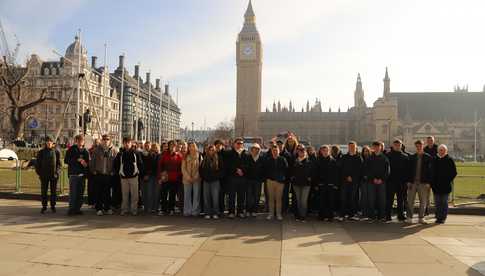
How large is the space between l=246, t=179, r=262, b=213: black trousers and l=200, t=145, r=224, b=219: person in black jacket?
79 centimetres

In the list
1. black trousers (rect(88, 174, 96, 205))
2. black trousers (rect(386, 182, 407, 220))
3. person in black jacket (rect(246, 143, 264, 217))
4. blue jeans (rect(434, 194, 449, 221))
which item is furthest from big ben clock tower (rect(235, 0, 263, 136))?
blue jeans (rect(434, 194, 449, 221))

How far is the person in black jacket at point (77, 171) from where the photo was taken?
10.2 metres

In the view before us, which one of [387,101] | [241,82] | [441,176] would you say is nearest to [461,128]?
[387,101]

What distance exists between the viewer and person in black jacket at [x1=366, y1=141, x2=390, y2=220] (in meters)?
10.3

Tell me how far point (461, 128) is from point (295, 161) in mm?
115785

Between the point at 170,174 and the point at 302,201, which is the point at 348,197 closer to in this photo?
the point at 302,201

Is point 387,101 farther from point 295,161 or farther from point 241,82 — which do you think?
point 295,161

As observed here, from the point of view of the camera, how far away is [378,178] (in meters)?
10.3

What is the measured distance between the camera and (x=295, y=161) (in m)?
10.4

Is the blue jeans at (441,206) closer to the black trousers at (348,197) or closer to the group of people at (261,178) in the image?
the group of people at (261,178)

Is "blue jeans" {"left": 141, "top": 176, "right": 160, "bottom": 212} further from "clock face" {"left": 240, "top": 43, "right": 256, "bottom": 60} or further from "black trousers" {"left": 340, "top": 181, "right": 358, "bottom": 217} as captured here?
"clock face" {"left": 240, "top": 43, "right": 256, "bottom": 60}

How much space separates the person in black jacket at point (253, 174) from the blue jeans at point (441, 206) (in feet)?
14.3

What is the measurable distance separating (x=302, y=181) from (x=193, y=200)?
279 centimetres

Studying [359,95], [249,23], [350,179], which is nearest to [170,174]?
[350,179]
